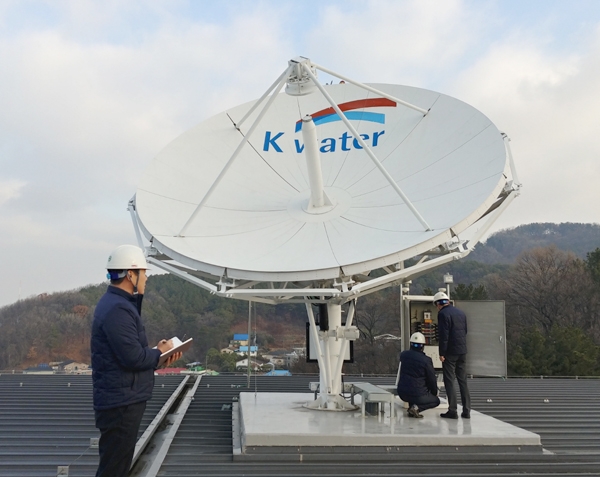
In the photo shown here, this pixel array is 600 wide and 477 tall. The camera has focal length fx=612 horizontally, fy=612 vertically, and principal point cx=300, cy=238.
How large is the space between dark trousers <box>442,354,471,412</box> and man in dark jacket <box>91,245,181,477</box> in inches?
258

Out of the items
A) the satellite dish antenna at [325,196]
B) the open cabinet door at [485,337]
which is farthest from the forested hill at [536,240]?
the satellite dish antenna at [325,196]

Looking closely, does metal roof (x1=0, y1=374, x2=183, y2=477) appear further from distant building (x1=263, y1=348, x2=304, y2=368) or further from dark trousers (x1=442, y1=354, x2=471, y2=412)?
distant building (x1=263, y1=348, x2=304, y2=368)

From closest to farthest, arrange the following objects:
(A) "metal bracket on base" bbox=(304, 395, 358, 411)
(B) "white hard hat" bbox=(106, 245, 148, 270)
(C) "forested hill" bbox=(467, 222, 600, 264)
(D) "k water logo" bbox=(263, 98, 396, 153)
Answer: (B) "white hard hat" bbox=(106, 245, 148, 270) → (A) "metal bracket on base" bbox=(304, 395, 358, 411) → (D) "k water logo" bbox=(263, 98, 396, 153) → (C) "forested hill" bbox=(467, 222, 600, 264)

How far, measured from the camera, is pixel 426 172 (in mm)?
11062

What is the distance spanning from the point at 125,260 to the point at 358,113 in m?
9.56

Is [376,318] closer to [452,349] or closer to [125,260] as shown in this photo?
[452,349]

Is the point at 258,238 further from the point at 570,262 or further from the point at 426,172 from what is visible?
the point at 570,262

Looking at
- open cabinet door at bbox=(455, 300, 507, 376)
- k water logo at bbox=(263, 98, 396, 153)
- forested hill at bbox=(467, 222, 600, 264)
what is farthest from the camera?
forested hill at bbox=(467, 222, 600, 264)

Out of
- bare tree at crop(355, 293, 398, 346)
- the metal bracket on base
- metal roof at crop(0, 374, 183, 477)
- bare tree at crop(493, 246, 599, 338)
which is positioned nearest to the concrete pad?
the metal bracket on base

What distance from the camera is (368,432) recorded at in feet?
27.6

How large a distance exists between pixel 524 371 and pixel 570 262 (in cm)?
2354

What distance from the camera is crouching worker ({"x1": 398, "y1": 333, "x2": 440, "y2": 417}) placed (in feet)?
31.9

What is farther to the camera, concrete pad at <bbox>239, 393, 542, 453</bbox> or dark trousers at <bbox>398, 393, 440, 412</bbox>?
dark trousers at <bbox>398, 393, 440, 412</bbox>

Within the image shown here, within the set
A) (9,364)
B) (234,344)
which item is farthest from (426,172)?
(9,364)
